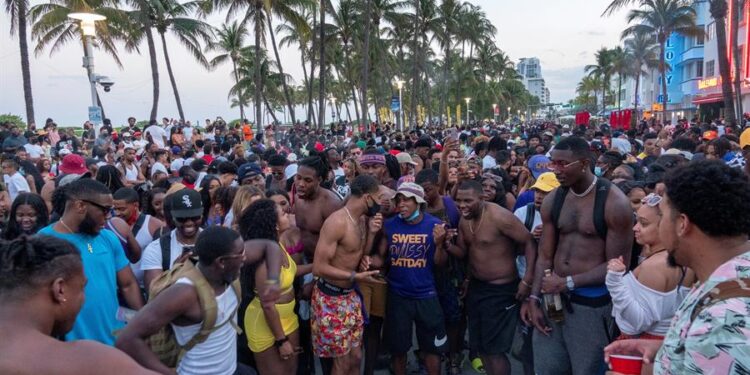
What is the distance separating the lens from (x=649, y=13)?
4419cm

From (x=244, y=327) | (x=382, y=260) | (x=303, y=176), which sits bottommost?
(x=244, y=327)

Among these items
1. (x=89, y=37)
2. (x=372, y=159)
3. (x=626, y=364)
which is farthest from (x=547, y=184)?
(x=89, y=37)

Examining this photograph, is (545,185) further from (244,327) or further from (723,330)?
(723,330)

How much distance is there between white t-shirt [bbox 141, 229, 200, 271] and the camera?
13.2 feet

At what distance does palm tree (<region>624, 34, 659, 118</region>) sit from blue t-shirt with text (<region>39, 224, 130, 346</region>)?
66910mm

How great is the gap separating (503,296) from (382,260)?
110cm

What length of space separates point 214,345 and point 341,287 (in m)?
1.45

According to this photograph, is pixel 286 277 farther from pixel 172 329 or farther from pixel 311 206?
pixel 311 206

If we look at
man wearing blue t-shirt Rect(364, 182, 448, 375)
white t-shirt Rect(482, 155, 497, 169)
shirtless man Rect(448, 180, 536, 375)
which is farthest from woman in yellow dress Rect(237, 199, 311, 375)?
white t-shirt Rect(482, 155, 497, 169)

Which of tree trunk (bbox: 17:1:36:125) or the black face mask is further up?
tree trunk (bbox: 17:1:36:125)

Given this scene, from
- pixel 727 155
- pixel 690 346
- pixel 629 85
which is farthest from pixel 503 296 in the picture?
pixel 629 85

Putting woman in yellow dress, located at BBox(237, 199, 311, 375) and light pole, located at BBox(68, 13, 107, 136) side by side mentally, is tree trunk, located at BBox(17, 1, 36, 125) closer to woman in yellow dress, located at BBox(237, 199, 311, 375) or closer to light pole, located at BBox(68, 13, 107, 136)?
light pole, located at BBox(68, 13, 107, 136)

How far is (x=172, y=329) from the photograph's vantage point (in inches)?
115

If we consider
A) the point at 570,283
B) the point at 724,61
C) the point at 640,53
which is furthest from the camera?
the point at 640,53
